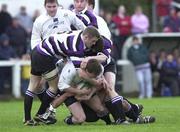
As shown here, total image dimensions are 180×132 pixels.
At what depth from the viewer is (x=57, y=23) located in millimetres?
13672

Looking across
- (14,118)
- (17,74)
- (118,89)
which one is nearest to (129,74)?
(118,89)

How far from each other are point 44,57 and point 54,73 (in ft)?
1.17

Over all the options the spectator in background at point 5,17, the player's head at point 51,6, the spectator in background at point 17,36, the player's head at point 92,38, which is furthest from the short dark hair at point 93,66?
the spectator in background at point 5,17

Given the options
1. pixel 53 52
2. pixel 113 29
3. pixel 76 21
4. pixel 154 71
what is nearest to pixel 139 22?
pixel 113 29

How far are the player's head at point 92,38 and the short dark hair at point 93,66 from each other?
11.9 inches

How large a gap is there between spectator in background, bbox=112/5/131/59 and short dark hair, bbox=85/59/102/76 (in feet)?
44.4

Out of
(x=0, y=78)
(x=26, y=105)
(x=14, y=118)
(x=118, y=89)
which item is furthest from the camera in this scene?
(x=118, y=89)

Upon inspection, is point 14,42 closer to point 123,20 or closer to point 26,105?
point 123,20

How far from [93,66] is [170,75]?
13.9m

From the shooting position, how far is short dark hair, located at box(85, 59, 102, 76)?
12.4 meters

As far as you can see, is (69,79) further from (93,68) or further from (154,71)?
(154,71)

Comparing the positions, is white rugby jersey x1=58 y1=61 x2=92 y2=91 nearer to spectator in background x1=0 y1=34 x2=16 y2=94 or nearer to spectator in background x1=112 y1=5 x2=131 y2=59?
spectator in background x1=0 y1=34 x2=16 y2=94

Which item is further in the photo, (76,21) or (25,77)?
(25,77)

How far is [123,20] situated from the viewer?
26.1m
